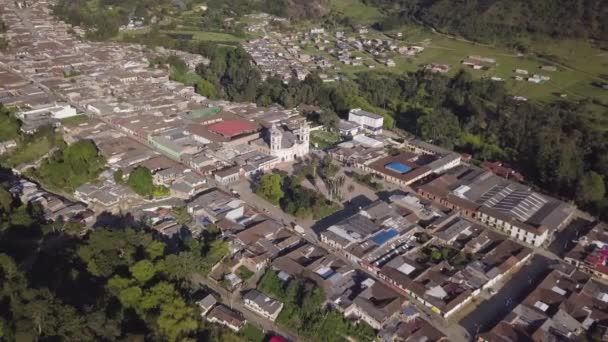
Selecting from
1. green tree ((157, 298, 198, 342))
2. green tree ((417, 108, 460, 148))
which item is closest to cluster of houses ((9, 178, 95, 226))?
green tree ((157, 298, 198, 342))

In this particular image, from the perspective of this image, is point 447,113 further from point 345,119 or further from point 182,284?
point 182,284

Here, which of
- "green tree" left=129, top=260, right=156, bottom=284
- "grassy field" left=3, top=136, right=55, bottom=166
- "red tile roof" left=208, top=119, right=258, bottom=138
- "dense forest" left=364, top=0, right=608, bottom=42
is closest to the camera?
"green tree" left=129, top=260, right=156, bottom=284

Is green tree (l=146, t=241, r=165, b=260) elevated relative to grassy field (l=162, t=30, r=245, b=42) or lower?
elevated

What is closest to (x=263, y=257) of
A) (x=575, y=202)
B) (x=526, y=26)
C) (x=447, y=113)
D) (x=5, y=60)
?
(x=575, y=202)

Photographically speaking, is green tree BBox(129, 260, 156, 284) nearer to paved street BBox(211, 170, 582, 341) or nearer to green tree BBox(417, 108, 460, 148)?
paved street BBox(211, 170, 582, 341)

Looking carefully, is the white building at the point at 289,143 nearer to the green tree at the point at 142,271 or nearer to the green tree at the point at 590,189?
the green tree at the point at 142,271

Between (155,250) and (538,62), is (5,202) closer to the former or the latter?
(155,250)
